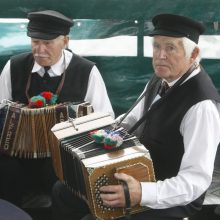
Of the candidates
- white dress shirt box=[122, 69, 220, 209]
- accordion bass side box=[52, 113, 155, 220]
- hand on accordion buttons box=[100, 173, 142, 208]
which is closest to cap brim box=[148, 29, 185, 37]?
white dress shirt box=[122, 69, 220, 209]

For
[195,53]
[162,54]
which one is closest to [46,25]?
[162,54]

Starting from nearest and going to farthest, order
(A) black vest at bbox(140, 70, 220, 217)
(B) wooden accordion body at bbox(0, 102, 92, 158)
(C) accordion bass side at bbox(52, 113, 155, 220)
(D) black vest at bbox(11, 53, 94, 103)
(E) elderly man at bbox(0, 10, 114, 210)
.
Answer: (C) accordion bass side at bbox(52, 113, 155, 220) → (A) black vest at bbox(140, 70, 220, 217) → (B) wooden accordion body at bbox(0, 102, 92, 158) → (E) elderly man at bbox(0, 10, 114, 210) → (D) black vest at bbox(11, 53, 94, 103)

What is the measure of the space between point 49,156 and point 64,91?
1.73 feet

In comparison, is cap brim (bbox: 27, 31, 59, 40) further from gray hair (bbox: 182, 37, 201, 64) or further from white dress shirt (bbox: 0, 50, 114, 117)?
gray hair (bbox: 182, 37, 201, 64)

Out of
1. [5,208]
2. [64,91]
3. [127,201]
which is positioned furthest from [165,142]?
[64,91]

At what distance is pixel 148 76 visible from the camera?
13.1ft

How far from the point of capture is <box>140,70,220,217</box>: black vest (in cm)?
239

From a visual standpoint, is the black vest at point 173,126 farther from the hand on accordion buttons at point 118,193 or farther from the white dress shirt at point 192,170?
the hand on accordion buttons at point 118,193

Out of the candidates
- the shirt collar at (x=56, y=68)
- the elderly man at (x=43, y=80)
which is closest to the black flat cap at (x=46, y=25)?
the elderly man at (x=43, y=80)

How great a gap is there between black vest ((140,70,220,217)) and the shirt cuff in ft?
0.70

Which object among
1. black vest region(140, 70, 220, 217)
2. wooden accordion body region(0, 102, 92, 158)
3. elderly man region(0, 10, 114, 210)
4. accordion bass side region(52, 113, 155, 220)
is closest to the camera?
accordion bass side region(52, 113, 155, 220)

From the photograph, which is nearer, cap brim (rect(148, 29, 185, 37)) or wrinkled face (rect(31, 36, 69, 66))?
cap brim (rect(148, 29, 185, 37))

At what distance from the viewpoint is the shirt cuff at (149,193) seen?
2.23 meters

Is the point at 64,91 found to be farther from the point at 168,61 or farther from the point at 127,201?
the point at 127,201
